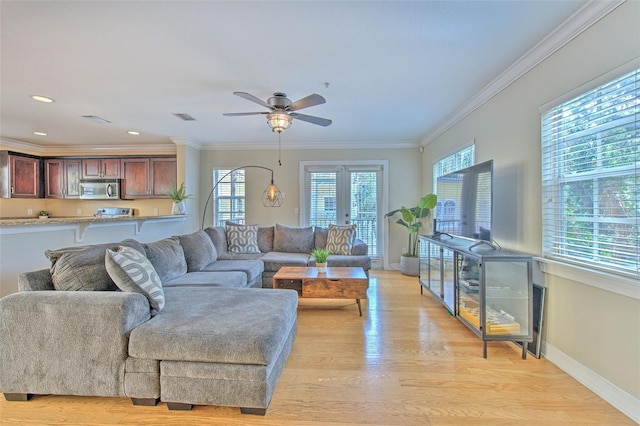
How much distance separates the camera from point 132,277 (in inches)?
77.7

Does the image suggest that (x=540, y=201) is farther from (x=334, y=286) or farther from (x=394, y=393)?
(x=334, y=286)

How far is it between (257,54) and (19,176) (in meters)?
6.09

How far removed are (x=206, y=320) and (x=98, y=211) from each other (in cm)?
565

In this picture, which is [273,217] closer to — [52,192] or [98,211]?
[98,211]

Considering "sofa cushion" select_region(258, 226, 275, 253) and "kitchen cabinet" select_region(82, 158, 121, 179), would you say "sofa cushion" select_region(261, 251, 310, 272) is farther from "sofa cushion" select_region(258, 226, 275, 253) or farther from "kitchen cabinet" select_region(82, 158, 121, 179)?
Result: "kitchen cabinet" select_region(82, 158, 121, 179)

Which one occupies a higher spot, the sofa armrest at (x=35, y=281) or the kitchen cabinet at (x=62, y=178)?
the kitchen cabinet at (x=62, y=178)

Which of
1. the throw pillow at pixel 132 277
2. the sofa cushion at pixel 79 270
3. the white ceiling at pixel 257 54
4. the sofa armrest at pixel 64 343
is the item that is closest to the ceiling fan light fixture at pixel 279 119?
the white ceiling at pixel 257 54

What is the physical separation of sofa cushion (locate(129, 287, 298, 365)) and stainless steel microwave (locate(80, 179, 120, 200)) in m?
4.80

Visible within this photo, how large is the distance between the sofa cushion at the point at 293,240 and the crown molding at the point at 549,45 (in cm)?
308

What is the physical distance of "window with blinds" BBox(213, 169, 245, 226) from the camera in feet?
19.5

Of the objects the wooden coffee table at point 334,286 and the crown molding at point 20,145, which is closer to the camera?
the wooden coffee table at point 334,286

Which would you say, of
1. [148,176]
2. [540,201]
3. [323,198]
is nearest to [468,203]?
[540,201]

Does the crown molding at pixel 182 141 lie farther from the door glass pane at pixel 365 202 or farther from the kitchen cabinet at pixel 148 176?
the door glass pane at pixel 365 202

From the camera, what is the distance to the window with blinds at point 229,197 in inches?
234
